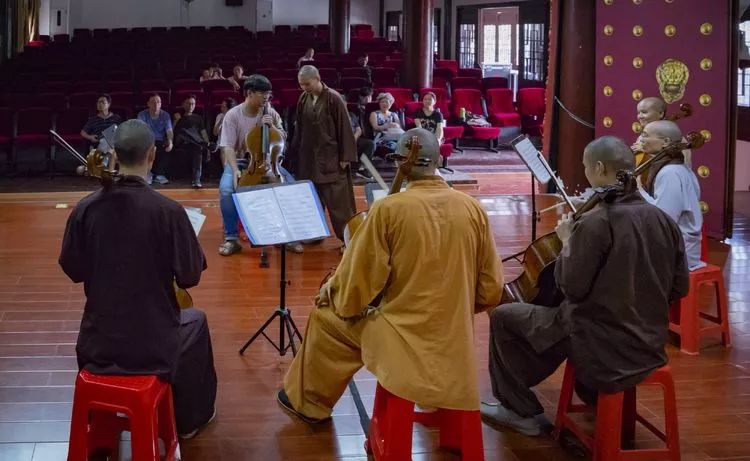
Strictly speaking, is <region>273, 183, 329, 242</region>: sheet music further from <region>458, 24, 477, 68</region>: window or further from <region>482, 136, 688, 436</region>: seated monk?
<region>458, 24, 477, 68</region>: window

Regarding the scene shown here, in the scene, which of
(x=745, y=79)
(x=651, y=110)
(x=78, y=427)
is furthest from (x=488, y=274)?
(x=745, y=79)

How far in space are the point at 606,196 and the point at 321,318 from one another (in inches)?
44.4

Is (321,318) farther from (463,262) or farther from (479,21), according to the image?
Result: (479,21)

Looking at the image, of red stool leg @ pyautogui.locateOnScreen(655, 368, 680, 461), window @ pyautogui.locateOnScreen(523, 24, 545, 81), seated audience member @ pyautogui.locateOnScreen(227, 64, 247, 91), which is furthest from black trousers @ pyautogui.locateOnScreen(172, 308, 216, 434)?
window @ pyautogui.locateOnScreen(523, 24, 545, 81)

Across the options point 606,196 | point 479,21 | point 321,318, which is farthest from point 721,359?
point 479,21

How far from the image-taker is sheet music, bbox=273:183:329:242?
4.18m

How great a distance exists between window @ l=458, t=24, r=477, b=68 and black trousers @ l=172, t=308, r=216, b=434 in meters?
14.2

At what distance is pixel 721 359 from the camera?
15.1ft

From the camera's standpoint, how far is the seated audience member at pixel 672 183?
4352 millimetres

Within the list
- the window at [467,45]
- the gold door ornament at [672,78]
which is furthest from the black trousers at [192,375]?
the window at [467,45]

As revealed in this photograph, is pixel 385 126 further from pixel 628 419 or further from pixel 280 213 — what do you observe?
pixel 628 419

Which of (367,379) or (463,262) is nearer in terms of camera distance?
(463,262)

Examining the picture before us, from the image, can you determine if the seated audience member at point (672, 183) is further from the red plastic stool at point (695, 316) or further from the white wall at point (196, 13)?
the white wall at point (196, 13)

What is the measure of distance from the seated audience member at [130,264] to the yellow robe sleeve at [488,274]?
944 millimetres
